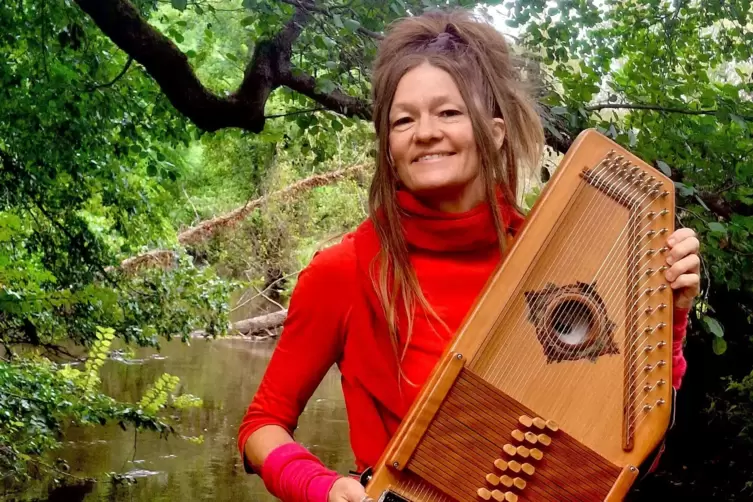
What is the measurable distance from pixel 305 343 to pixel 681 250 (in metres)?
0.74

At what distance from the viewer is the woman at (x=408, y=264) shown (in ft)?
5.67

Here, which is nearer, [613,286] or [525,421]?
[525,421]

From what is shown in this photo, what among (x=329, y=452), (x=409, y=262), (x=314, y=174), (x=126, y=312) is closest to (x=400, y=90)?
(x=409, y=262)

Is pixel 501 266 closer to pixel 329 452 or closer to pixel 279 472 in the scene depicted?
pixel 279 472

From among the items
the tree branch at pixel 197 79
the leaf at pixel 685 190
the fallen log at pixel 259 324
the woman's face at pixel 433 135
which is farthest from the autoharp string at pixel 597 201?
the fallen log at pixel 259 324

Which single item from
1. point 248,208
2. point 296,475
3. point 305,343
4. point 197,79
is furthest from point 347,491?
point 248,208

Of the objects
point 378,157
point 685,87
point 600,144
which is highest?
point 685,87

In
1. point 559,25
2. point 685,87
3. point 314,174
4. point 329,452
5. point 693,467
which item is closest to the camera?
point 685,87

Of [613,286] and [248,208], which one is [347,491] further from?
[248,208]

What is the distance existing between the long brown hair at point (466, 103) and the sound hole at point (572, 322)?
0.18 m

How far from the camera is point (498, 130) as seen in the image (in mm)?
1845

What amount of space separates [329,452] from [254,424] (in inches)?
336

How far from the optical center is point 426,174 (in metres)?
1.77

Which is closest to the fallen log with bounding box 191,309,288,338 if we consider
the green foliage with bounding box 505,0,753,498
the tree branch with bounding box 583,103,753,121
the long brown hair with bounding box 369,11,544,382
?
the green foliage with bounding box 505,0,753,498
